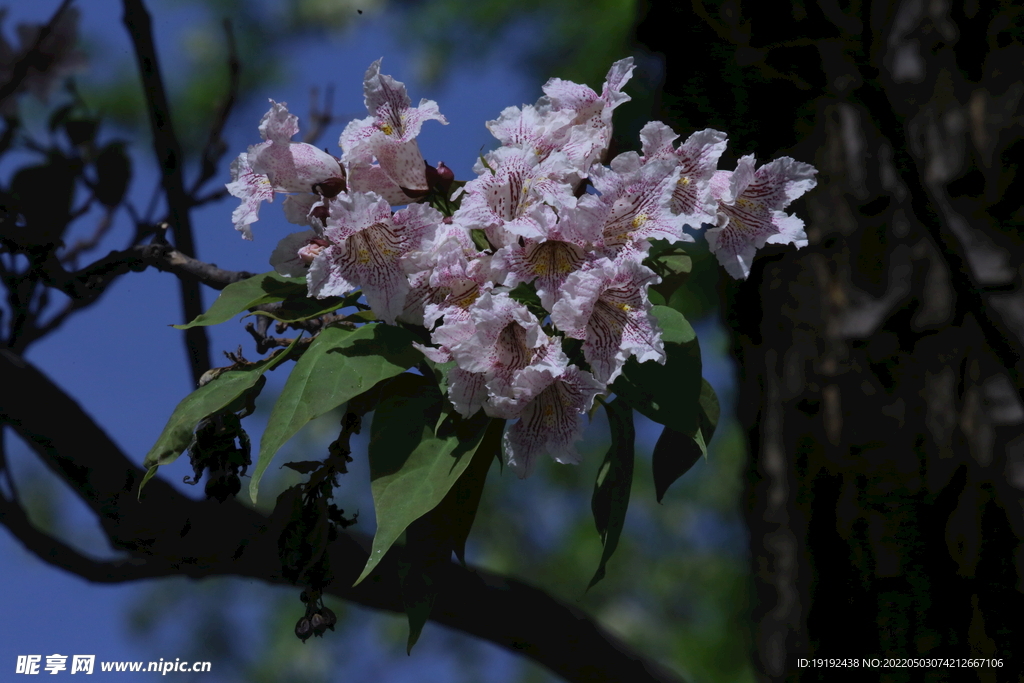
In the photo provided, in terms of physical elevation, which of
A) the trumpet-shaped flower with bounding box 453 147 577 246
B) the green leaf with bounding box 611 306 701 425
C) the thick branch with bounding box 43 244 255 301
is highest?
the thick branch with bounding box 43 244 255 301

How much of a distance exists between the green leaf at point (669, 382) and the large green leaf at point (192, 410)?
40 cm

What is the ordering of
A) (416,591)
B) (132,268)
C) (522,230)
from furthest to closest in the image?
(132,268), (416,591), (522,230)

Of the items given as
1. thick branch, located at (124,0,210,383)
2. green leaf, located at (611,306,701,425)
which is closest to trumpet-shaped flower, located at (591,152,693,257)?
green leaf, located at (611,306,701,425)

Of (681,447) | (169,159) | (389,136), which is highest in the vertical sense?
(169,159)

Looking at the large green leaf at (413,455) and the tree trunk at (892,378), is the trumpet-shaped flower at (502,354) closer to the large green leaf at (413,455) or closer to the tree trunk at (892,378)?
the large green leaf at (413,455)

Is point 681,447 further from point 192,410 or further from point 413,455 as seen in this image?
point 192,410

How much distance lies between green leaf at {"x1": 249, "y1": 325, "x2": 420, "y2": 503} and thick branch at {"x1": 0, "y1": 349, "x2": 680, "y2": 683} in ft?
0.81

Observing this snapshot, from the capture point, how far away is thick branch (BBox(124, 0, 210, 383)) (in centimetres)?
138

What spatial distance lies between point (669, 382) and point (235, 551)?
0.75 metres

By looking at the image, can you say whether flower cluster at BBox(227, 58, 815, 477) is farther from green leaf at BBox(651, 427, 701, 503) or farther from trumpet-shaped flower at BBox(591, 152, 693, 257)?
green leaf at BBox(651, 427, 701, 503)

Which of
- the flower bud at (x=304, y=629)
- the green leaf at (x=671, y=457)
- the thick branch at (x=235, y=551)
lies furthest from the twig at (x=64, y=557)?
the green leaf at (x=671, y=457)

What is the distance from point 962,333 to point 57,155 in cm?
209

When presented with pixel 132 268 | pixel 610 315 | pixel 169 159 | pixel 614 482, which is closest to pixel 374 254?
pixel 610 315

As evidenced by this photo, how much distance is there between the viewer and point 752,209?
929 mm
